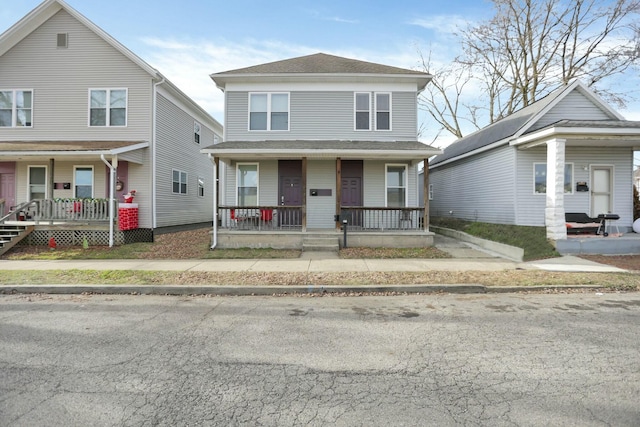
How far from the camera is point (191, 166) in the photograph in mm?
18031

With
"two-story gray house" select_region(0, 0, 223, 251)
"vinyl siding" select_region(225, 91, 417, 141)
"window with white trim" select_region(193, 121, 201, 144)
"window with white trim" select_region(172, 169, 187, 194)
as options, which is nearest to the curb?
"two-story gray house" select_region(0, 0, 223, 251)

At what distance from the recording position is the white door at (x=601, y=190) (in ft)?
44.5

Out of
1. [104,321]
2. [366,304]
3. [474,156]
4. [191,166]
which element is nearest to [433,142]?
[474,156]

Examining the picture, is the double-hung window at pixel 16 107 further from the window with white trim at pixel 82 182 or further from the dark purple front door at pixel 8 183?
the window with white trim at pixel 82 182

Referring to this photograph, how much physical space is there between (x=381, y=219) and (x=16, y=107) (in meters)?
15.9

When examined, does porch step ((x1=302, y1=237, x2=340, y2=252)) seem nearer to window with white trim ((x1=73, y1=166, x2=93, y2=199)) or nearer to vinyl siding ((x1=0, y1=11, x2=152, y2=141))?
vinyl siding ((x1=0, y1=11, x2=152, y2=141))

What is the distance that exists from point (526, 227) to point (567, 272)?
4.80m

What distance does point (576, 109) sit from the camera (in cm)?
1384

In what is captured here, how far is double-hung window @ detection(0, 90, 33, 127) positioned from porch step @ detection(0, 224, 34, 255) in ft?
14.9

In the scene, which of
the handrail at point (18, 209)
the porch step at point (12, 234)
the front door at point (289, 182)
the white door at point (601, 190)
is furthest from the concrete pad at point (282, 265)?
the white door at point (601, 190)

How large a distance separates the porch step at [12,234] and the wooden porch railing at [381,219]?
11601mm

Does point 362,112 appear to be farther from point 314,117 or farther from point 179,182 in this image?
point 179,182

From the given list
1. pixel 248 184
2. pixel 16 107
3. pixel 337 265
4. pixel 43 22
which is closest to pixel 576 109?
pixel 337 265

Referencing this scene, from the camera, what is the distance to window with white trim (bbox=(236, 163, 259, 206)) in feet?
46.5
